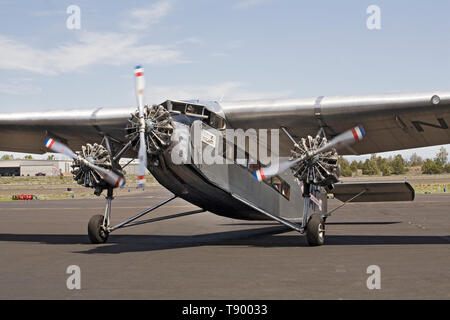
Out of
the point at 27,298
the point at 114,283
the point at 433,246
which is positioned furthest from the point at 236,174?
the point at 27,298

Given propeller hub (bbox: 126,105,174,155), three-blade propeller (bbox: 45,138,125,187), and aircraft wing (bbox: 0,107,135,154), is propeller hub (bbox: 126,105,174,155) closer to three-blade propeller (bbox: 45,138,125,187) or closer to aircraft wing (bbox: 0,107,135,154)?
three-blade propeller (bbox: 45,138,125,187)

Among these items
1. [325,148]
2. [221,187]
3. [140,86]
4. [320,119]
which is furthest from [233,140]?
[140,86]

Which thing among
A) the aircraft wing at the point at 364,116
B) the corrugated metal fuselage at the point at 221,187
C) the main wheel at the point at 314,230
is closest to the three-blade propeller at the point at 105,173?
the corrugated metal fuselage at the point at 221,187

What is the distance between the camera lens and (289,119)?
1495cm

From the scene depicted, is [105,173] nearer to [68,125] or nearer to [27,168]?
[68,125]

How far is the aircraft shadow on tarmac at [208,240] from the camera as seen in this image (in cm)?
1505

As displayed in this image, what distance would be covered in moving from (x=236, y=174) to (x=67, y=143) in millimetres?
6946

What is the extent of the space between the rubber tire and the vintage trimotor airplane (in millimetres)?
30

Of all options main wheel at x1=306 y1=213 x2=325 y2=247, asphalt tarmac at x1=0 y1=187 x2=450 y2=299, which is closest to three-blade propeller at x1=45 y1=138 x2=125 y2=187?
asphalt tarmac at x1=0 y1=187 x2=450 y2=299

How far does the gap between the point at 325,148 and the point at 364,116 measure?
1456mm

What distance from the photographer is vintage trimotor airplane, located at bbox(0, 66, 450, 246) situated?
12977 millimetres

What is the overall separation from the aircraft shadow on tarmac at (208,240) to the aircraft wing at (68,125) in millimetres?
3409

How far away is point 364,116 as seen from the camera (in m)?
14.4

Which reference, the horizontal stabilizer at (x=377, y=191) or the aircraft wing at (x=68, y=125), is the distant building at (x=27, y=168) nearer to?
the aircraft wing at (x=68, y=125)
